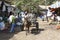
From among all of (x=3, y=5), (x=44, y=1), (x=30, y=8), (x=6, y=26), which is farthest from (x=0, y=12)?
(x=44, y=1)

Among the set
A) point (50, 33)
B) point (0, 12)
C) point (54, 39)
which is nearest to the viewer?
point (54, 39)

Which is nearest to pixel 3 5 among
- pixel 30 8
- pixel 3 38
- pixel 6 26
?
pixel 6 26

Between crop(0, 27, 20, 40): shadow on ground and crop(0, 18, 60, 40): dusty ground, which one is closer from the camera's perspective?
crop(0, 18, 60, 40): dusty ground

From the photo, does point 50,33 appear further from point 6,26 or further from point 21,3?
point 21,3

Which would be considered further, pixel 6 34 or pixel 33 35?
pixel 6 34

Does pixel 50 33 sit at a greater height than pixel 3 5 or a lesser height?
lesser

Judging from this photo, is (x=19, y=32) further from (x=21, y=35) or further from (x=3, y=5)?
(x=3, y=5)

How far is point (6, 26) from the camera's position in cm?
2031

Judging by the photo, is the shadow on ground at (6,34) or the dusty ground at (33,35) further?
the shadow on ground at (6,34)

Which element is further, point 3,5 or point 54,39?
point 3,5

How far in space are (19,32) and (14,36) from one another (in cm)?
113

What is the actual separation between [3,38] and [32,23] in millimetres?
3052

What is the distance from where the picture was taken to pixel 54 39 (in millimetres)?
16516

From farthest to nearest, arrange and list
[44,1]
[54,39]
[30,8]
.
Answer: [44,1], [30,8], [54,39]
